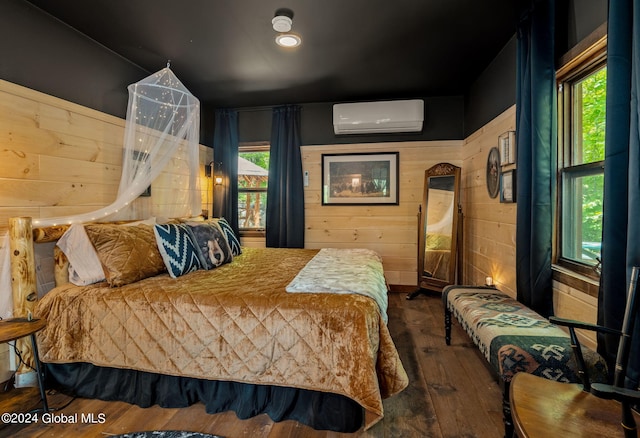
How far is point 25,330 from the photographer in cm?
161

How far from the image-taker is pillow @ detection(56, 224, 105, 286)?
2020 millimetres

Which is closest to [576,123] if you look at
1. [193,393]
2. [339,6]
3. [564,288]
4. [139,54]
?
[564,288]

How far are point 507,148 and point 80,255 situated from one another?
10.8 ft

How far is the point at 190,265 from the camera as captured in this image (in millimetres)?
2287

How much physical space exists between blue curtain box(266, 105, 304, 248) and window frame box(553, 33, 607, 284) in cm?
282

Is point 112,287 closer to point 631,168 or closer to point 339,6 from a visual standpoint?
point 339,6

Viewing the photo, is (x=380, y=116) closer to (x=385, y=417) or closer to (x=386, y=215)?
(x=386, y=215)

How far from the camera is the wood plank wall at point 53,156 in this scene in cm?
195

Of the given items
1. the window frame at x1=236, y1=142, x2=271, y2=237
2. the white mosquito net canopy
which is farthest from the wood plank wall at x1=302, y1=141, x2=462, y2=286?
the white mosquito net canopy

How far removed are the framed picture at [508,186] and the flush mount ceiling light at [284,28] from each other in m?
2.09

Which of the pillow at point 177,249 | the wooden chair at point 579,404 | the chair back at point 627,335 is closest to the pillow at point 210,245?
the pillow at point 177,249

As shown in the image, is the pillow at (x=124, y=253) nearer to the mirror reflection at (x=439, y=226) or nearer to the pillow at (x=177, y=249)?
the pillow at (x=177, y=249)

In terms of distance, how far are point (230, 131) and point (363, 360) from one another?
12.0 ft

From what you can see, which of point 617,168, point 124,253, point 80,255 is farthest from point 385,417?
point 80,255
